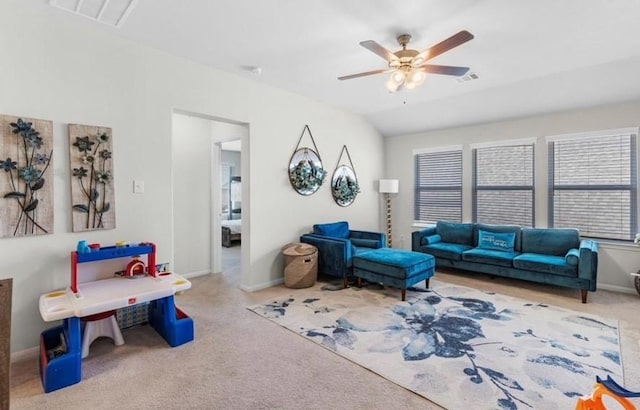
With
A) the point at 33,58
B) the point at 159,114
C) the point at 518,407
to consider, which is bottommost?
the point at 518,407

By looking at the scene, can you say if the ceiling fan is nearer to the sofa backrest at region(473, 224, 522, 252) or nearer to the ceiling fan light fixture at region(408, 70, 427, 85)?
the ceiling fan light fixture at region(408, 70, 427, 85)

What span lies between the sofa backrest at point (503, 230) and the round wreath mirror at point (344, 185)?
211cm

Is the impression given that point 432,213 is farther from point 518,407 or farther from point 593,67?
point 518,407

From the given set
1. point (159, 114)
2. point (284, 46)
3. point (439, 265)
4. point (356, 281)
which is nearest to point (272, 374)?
point (356, 281)

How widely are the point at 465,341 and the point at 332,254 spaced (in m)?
2.02

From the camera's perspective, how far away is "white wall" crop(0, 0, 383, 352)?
8.60 feet

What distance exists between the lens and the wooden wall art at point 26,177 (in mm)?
2527

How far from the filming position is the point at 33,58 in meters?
2.65

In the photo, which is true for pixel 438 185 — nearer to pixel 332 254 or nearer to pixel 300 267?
pixel 332 254

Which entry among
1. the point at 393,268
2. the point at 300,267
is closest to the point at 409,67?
the point at 393,268

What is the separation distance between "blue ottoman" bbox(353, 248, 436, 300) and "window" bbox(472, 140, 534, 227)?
6.29ft

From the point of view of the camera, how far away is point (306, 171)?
16.1 feet

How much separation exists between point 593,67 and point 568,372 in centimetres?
334

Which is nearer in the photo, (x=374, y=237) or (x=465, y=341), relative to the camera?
(x=465, y=341)
